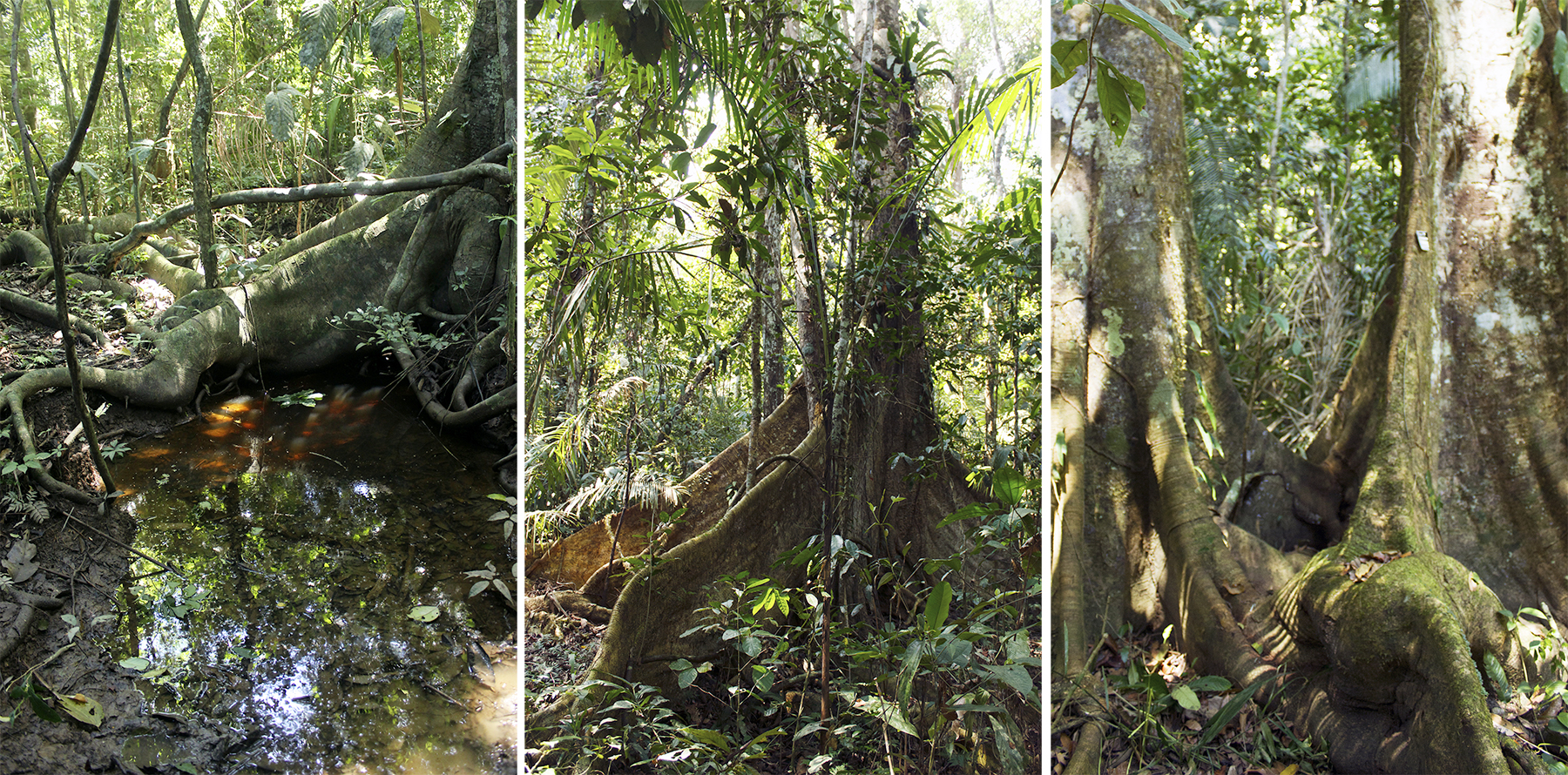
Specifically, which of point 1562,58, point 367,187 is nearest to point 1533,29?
point 1562,58

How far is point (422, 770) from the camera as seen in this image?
6.81ft

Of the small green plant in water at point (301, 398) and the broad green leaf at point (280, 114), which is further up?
the broad green leaf at point (280, 114)

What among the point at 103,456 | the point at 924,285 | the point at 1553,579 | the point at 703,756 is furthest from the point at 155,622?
the point at 1553,579

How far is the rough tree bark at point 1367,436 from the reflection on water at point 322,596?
1775 mm

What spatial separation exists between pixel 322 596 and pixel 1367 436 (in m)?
3.33

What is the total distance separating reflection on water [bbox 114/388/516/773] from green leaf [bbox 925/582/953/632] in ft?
4.90

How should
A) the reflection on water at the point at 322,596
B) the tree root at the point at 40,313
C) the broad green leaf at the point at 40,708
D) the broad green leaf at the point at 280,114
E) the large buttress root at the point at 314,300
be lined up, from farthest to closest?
1. the tree root at the point at 40,313
2. the large buttress root at the point at 314,300
3. the broad green leaf at the point at 280,114
4. the reflection on water at the point at 322,596
5. the broad green leaf at the point at 40,708

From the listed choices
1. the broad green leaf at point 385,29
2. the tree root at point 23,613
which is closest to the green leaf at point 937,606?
the tree root at point 23,613

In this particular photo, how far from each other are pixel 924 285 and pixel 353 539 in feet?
8.98

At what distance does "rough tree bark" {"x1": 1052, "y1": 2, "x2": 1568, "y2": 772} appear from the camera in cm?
182

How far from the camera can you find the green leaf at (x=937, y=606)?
3.68 feet

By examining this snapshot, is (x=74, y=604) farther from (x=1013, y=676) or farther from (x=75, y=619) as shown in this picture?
(x=1013, y=676)

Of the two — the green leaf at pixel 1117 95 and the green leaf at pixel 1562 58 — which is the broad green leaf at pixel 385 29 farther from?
the green leaf at pixel 1562 58

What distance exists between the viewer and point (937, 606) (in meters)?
1.13
